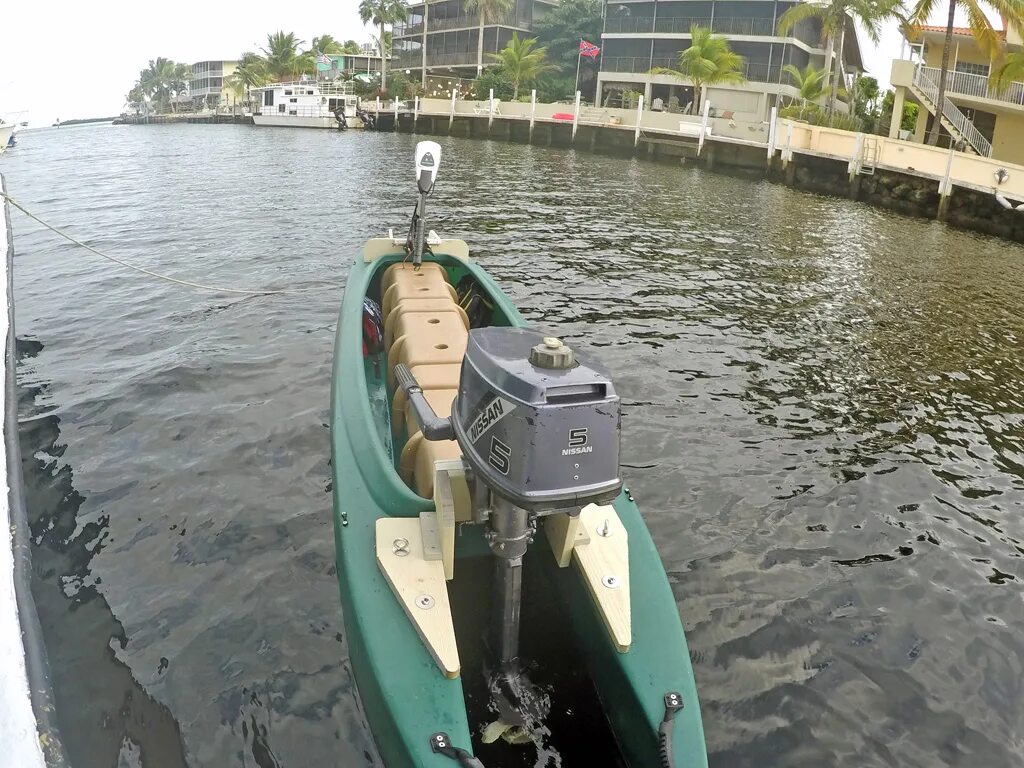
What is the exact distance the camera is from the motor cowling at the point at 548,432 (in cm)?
304

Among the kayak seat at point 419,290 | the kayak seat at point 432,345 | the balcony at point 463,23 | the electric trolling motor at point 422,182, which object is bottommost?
the kayak seat at point 432,345

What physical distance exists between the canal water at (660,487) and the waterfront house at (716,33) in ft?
133

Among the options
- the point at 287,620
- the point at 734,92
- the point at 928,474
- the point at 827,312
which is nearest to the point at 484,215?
the point at 827,312

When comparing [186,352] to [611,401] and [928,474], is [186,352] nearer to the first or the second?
[611,401]

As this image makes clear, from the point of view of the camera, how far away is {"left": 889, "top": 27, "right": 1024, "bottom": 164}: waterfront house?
29.5 m

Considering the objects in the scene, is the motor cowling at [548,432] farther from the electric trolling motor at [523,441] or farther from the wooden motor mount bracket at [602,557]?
the wooden motor mount bracket at [602,557]

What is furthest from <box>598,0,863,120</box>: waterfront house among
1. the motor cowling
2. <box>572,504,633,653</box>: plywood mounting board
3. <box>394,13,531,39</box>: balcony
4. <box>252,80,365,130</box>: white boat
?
the motor cowling

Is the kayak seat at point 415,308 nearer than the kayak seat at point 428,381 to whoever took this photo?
No

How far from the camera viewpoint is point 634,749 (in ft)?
10.9

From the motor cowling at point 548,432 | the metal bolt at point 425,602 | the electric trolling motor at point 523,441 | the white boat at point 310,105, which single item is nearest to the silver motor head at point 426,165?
the electric trolling motor at point 523,441

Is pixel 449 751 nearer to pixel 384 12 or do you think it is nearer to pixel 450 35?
pixel 450 35

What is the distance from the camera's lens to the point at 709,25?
52562mm

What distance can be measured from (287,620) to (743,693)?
111 inches

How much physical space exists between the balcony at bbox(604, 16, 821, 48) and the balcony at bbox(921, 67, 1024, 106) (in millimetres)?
20340
